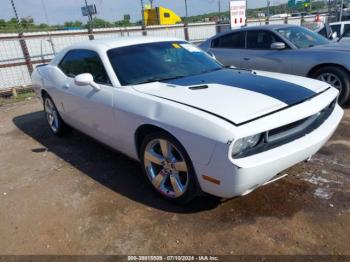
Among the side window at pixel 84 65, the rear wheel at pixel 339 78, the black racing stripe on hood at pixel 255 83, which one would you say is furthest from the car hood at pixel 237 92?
the rear wheel at pixel 339 78

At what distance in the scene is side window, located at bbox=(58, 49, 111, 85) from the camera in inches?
144

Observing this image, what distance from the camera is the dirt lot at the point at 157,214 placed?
2580 millimetres

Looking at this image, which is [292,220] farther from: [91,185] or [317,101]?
[91,185]

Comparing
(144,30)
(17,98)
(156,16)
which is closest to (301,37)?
(17,98)

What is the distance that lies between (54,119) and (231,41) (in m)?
4.08

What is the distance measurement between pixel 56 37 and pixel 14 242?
9.17 metres

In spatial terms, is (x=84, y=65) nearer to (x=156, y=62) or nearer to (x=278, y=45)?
(x=156, y=62)

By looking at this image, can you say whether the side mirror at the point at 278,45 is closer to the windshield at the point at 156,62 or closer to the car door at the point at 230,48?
the car door at the point at 230,48

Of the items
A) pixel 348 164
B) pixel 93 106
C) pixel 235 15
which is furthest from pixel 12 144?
pixel 235 15

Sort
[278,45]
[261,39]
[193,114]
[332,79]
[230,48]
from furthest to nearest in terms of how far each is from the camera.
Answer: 1. [230,48]
2. [261,39]
3. [278,45]
4. [332,79]
5. [193,114]

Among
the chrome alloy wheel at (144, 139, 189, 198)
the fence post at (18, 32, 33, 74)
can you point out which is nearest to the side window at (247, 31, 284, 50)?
the chrome alloy wheel at (144, 139, 189, 198)

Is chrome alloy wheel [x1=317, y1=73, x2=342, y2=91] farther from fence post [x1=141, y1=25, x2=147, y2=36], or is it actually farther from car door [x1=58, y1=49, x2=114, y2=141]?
fence post [x1=141, y1=25, x2=147, y2=36]

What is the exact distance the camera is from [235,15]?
9938mm

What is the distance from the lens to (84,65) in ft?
13.5
